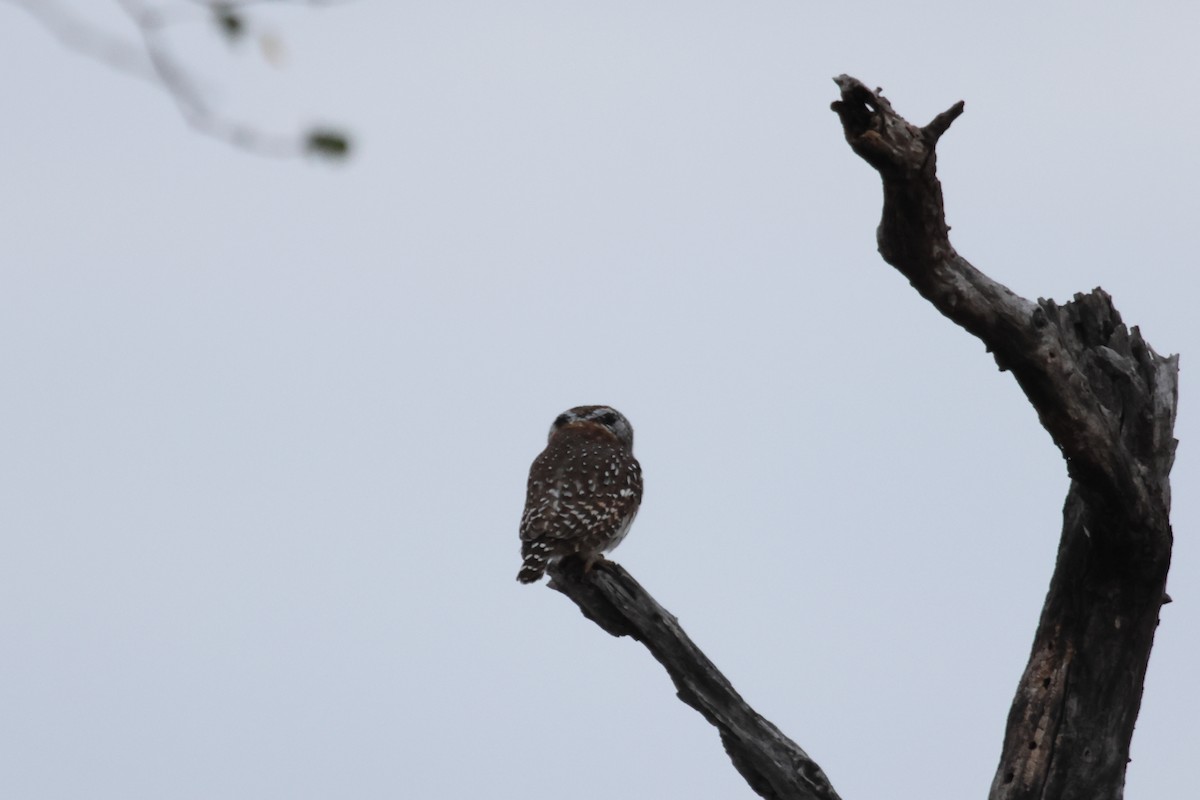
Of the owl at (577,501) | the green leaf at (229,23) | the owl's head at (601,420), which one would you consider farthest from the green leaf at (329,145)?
the owl's head at (601,420)

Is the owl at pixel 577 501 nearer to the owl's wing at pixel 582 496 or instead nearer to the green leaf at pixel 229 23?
the owl's wing at pixel 582 496

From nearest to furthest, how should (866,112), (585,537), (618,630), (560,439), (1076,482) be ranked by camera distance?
1. (866,112)
2. (1076,482)
3. (618,630)
4. (585,537)
5. (560,439)

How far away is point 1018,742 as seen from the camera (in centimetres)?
723

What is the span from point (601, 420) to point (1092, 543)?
558 centimetres

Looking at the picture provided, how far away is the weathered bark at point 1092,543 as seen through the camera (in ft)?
22.2

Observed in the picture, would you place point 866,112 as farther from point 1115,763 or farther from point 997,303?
point 1115,763

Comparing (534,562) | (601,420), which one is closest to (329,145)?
(534,562)

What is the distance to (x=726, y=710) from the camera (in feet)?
23.8

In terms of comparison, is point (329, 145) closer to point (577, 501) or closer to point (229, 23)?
point (229, 23)

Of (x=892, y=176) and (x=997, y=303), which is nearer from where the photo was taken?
(x=892, y=176)

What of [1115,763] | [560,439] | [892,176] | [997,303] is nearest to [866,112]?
[892,176]

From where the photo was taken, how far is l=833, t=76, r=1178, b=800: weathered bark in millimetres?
6770

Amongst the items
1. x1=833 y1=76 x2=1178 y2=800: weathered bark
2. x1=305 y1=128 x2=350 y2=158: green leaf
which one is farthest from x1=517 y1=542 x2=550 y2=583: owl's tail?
x1=305 y1=128 x2=350 y2=158: green leaf

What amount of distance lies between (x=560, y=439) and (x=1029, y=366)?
502cm
